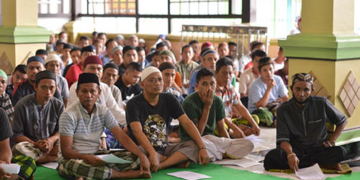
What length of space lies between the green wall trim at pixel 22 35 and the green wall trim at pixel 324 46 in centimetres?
371

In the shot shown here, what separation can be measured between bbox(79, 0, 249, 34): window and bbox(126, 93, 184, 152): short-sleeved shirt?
23.9 feet

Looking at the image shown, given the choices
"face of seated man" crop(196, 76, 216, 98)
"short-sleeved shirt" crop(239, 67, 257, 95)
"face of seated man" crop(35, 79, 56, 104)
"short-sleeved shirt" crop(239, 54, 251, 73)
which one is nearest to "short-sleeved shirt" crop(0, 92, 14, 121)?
"face of seated man" crop(35, 79, 56, 104)

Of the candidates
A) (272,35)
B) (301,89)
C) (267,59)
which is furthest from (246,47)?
(301,89)

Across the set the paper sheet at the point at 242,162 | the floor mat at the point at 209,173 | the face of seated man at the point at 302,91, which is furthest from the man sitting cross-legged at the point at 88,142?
the face of seated man at the point at 302,91

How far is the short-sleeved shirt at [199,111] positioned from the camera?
17.6ft

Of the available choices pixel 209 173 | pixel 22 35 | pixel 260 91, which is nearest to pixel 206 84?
pixel 209 173

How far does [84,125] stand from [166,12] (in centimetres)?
923

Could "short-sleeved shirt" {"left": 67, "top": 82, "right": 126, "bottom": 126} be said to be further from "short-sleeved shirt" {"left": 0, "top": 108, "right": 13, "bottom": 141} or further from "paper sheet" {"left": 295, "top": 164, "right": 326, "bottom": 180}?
"paper sheet" {"left": 295, "top": 164, "right": 326, "bottom": 180}

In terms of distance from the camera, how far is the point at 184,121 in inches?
199

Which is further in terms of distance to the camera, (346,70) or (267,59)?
(267,59)

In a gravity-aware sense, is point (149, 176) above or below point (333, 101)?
below

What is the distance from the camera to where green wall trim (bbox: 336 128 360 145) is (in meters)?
5.47

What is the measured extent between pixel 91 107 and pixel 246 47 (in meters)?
6.66

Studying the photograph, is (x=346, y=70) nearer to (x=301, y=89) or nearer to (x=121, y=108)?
(x=301, y=89)
